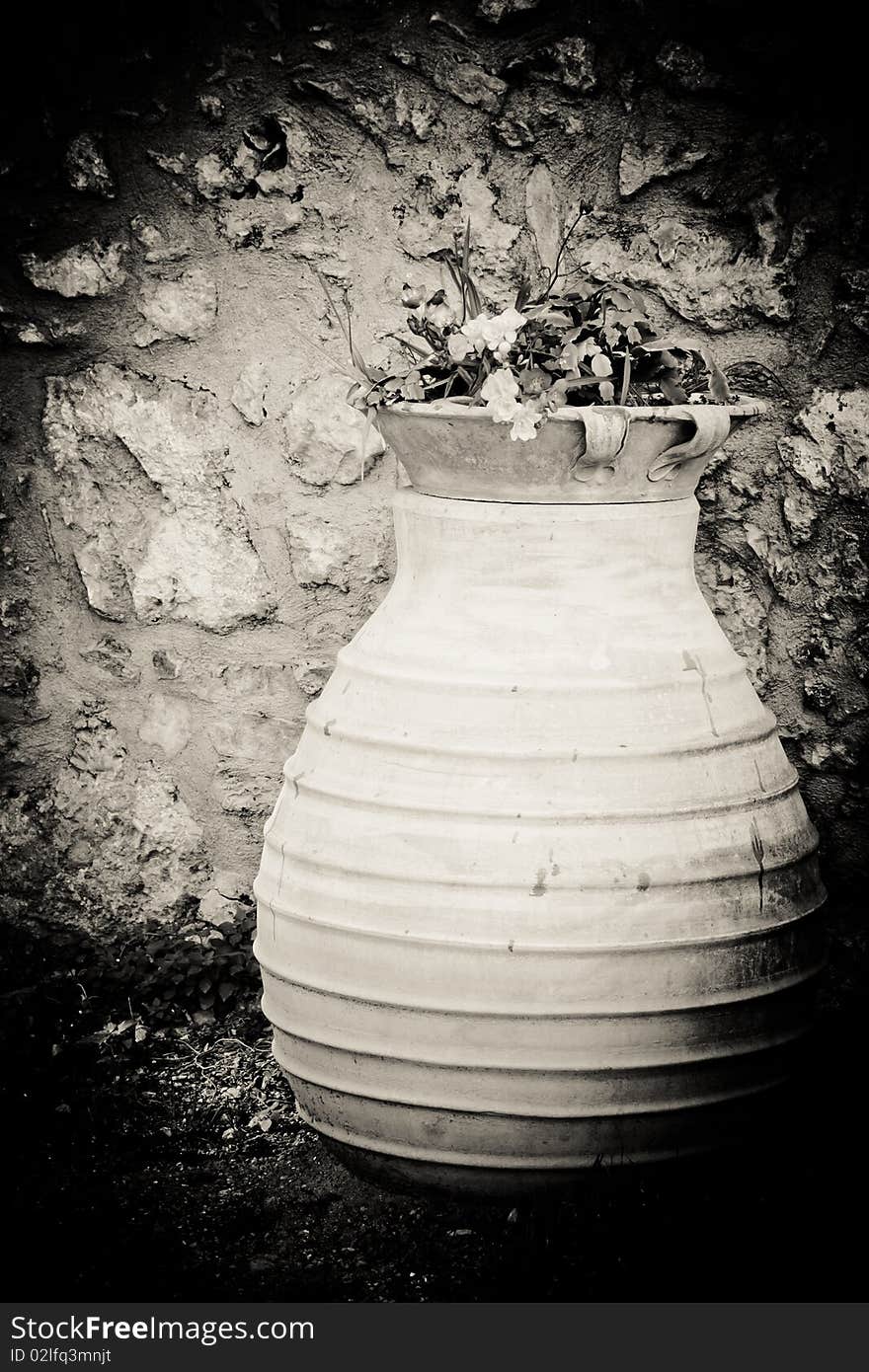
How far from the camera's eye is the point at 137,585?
2.35 metres

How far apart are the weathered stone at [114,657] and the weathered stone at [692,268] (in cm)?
104

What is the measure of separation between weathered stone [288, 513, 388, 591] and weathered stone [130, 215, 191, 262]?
1.60 ft

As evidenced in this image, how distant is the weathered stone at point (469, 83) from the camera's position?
2.17 meters

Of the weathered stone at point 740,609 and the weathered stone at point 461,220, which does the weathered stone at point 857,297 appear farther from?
the weathered stone at point 461,220

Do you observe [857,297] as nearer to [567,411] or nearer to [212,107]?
[567,411]

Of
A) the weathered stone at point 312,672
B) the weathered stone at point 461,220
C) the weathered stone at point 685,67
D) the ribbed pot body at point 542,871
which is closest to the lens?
the ribbed pot body at point 542,871

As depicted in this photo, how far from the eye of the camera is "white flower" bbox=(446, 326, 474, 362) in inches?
68.8

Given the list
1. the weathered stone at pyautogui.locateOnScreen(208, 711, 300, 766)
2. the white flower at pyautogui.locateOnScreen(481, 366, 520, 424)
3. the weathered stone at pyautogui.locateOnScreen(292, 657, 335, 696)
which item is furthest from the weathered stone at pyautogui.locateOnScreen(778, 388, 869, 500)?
the weathered stone at pyautogui.locateOnScreen(208, 711, 300, 766)

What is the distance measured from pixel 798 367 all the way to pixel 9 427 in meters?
1.35

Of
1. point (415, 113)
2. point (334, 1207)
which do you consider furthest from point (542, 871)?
point (415, 113)

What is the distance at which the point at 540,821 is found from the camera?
1.60 m

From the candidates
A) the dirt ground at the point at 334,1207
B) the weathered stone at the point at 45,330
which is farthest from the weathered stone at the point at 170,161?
the dirt ground at the point at 334,1207

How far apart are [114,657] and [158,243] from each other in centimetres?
72

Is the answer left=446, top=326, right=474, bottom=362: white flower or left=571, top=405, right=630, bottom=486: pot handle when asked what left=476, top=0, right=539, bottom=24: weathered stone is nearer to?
left=446, top=326, right=474, bottom=362: white flower
